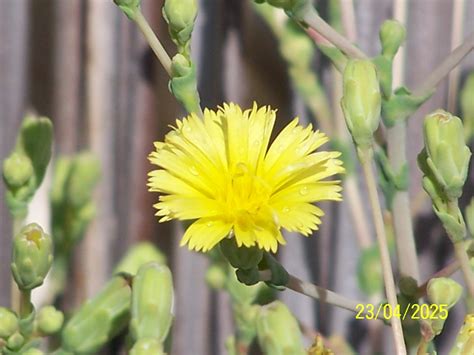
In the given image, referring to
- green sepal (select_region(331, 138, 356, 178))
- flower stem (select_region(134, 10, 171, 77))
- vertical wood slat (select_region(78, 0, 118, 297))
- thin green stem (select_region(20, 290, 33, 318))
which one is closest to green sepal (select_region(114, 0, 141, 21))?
flower stem (select_region(134, 10, 171, 77))

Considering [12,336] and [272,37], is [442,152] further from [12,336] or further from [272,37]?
[272,37]

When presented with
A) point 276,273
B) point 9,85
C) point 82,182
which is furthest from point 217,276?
point 9,85

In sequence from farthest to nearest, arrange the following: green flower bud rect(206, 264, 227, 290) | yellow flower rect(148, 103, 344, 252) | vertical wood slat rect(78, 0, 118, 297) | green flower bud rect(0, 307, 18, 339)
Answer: vertical wood slat rect(78, 0, 118, 297) → green flower bud rect(206, 264, 227, 290) → green flower bud rect(0, 307, 18, 339) → yellow flower rect(148, 103, 344, 252)

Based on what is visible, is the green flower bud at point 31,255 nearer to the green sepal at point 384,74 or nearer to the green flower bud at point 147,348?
the green flower bud at point 147,348

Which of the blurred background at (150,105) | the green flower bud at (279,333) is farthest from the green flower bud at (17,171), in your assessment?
the blurred background at (150,105)

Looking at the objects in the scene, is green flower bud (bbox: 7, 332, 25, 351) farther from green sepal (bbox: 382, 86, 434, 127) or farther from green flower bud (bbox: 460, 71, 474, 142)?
green flower bud (bbox: 460, 71, 474, 142)

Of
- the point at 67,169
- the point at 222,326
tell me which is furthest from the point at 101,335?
the point at 222,326
